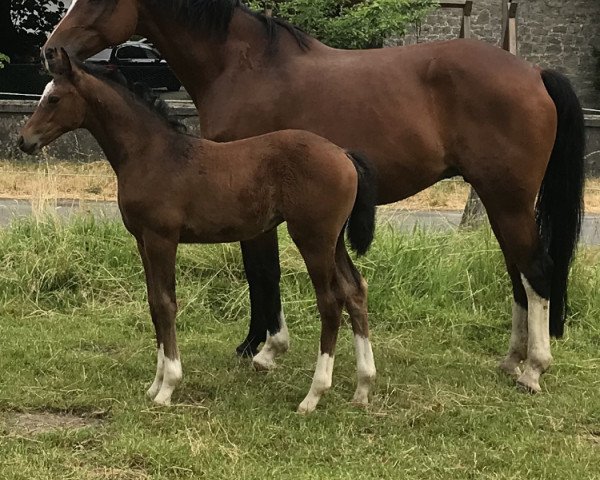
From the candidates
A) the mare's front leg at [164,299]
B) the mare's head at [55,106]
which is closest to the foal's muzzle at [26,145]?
the mare's head at [55,106]

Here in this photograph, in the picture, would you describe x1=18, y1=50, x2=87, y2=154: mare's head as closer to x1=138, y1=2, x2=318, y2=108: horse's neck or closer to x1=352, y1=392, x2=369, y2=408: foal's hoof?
x1=138, y1=2, x2=318, y2=108: horse's neck

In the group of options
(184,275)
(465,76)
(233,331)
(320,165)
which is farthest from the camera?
(184,275)

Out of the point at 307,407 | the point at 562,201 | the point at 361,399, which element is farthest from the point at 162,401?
the point at 562,201

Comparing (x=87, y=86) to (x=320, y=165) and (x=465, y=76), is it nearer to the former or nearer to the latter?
(x=320, y=165)

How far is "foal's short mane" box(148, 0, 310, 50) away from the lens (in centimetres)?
426

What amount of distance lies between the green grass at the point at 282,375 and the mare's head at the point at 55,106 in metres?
1.32

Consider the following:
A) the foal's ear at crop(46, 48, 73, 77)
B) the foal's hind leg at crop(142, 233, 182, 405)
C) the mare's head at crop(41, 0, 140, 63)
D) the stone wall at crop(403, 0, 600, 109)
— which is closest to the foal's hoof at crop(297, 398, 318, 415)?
the foal's hind leg at crop(142, 233, 182, 405)

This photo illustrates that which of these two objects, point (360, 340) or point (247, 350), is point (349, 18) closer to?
point (247, 350)

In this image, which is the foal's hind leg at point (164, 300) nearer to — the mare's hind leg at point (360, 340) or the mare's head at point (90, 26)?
the mare's hind leg at point (360, 340)

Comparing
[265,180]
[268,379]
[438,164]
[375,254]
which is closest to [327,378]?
[268,379]

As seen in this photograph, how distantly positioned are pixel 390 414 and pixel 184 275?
2743 millimetres

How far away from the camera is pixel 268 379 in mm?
4371

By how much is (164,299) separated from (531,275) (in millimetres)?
2026

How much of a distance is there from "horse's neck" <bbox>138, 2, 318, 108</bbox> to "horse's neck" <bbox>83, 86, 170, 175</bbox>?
0.73 metres
